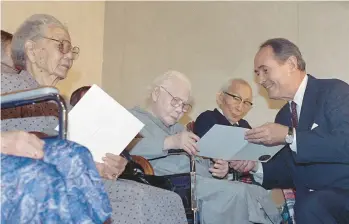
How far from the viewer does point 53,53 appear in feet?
8.08

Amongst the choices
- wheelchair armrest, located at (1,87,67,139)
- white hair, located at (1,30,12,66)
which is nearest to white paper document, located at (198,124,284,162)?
wheelchair armrest, located at (1,87,67,139)

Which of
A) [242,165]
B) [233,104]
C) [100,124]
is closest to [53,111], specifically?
[100,124]

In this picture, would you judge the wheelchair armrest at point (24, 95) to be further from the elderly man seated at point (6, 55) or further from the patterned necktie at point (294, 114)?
the patterned necktie at point (294, 114)

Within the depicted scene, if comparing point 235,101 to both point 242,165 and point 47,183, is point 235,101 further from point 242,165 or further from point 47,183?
point 47,183

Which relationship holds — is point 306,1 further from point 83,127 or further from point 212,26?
point 83,127

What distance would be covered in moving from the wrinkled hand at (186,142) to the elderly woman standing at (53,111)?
34cm

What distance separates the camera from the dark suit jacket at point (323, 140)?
98.9 inches

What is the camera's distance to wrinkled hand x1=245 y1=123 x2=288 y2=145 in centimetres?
262

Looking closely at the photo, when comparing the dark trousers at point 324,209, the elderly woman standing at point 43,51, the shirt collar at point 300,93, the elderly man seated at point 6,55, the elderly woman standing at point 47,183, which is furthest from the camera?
the shirt collar at point 300,93

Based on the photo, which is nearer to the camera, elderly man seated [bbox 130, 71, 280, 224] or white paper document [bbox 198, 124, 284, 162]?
white paper document [bbox 198, 124, 284, 162]

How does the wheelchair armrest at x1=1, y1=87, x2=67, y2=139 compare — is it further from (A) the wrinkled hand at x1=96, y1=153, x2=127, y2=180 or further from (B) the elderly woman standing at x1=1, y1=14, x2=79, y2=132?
(B) the elderly woman standing at x1=1, y1=14, x2=79, y2=132

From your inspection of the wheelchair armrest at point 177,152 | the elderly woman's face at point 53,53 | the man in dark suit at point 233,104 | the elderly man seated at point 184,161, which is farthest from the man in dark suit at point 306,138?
the elderly woman's face at point 53,53

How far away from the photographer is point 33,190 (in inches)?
58.5

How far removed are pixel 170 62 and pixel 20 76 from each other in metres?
2.93
